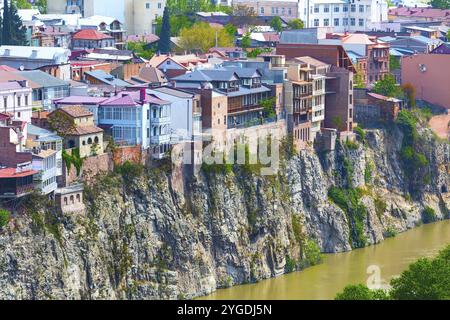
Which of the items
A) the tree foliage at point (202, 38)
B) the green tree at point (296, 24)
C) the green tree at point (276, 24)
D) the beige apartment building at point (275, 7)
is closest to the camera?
the tree foliage at point (202, 38)

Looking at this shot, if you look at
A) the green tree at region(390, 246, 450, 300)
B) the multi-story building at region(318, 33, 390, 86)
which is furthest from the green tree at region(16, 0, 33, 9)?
the green tree at region(390, 246, 450, 300)

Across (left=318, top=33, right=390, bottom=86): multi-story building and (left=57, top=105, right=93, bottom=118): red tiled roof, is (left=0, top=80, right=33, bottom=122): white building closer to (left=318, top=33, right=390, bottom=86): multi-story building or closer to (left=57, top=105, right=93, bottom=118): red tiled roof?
(left=57, top=105, right=93, bottom=118): red tiled roof

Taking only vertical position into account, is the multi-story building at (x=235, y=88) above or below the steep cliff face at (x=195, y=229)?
above

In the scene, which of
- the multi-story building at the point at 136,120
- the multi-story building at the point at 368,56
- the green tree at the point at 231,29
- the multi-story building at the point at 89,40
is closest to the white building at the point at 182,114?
the multi-story building at the point at 136,120

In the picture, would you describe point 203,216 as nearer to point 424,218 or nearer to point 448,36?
point 424,218

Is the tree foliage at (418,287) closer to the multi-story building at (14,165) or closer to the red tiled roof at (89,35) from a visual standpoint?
the multi-story building at (14,165)

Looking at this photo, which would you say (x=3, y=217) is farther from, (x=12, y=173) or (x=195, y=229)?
(x=195, y=229)

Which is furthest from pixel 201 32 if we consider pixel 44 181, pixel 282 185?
pixel 44 181

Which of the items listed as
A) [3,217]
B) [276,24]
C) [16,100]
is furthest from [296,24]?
[3,217]
